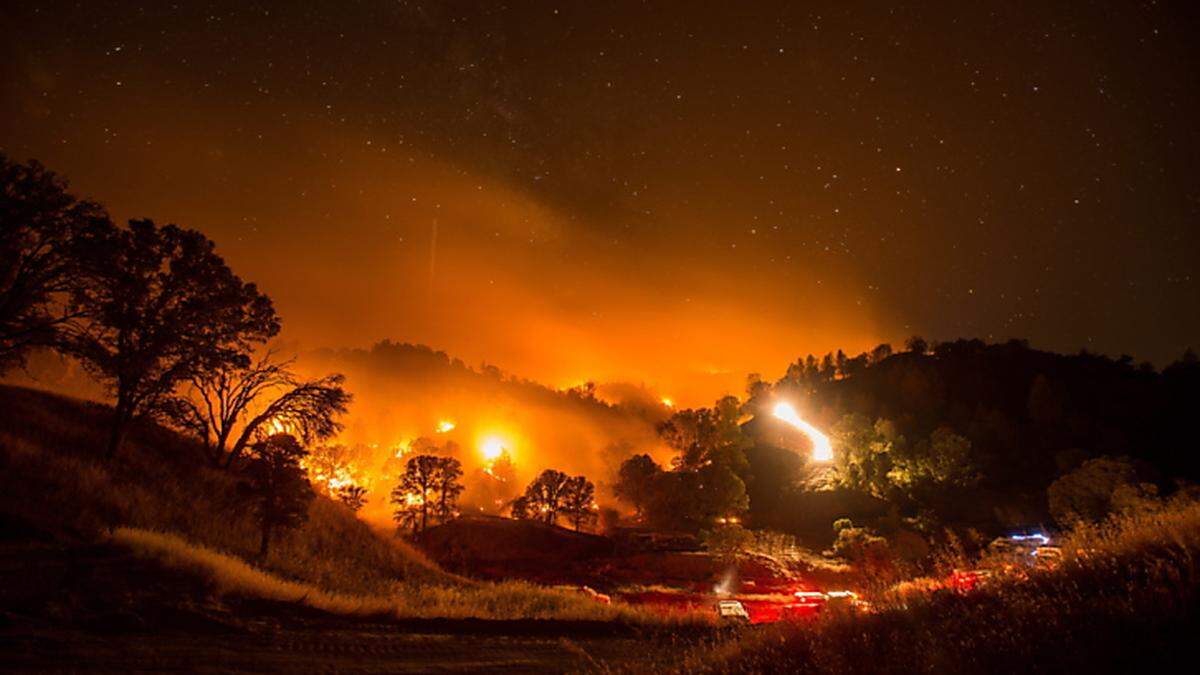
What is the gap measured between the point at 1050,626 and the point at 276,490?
75.4 feet

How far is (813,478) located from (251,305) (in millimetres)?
104572

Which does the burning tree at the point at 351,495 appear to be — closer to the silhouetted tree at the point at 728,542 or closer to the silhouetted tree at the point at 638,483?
the silhouetted tree at the point at 728,542

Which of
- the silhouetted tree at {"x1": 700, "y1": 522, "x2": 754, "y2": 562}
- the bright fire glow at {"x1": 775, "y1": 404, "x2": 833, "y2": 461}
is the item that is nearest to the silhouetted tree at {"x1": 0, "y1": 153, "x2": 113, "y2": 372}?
the silhouetted tree at {"x1": 700, "y1": 522, "x2": 754, "y2": 562}

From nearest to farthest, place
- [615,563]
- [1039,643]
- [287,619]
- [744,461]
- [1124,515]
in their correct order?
[1039,643] < [1124,515] < [287,619] < [615,563] < [744,461]

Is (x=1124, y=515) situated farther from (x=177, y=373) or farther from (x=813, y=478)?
(x=813, y=478)

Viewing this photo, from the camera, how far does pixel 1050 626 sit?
6.64 meters

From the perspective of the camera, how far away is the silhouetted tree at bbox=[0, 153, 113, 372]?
Result: 19.0 m

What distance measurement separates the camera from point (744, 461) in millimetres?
105875

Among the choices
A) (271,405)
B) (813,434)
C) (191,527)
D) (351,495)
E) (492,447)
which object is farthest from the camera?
(492,447)

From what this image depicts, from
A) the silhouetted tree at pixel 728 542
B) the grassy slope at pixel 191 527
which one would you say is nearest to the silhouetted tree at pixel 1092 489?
the silhouetted tree at pixel 728 542

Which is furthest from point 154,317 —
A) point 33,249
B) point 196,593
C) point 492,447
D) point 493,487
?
point 492,447

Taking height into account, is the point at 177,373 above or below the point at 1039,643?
above

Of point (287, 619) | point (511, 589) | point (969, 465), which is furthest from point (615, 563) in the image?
point (969, 465)

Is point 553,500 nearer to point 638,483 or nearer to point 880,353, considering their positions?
point 638,483
